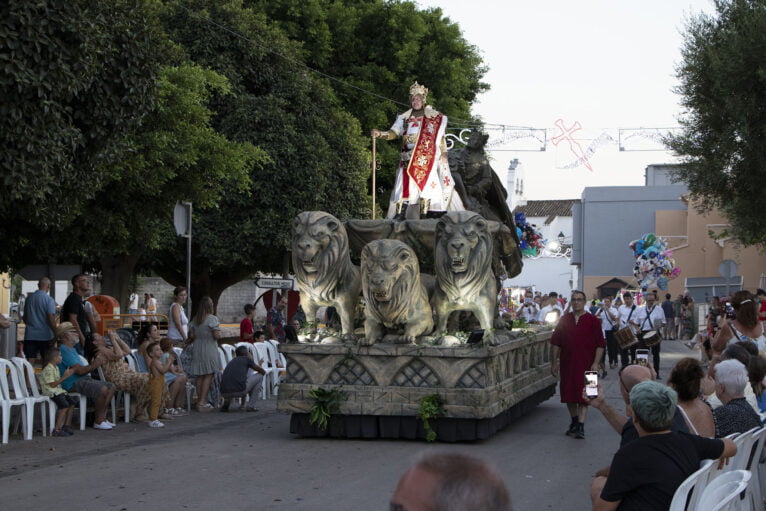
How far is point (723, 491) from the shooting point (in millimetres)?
5102

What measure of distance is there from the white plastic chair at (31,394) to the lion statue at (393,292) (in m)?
4.02

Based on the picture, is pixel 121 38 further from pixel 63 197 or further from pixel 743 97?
pixel 743 97

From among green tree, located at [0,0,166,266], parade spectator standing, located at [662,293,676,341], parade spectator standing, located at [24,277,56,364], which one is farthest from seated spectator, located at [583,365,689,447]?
parade spectator standing, located at [662,293,676,341]

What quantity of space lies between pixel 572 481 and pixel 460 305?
3311 mm

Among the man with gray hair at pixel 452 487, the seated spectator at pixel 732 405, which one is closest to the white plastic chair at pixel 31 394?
the seated spectator at pixel 732 405

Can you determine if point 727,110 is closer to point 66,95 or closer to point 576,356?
point 576,356

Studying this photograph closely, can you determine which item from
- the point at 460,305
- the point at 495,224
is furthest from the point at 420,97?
the point at 460,305

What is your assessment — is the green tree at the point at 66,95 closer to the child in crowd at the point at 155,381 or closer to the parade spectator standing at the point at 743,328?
the child in crowd at the point at 155,381

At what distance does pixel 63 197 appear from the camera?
48.3 feet

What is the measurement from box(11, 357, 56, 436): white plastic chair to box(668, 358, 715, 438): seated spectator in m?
8.23

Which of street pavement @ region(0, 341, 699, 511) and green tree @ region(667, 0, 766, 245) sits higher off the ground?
green tree @ region(667, 0, 766, 245)

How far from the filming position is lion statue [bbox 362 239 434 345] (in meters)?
11.8

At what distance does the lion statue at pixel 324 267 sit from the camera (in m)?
12.6

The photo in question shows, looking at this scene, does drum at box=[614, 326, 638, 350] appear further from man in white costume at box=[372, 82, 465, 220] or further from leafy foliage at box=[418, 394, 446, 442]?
man in white costume at box=[372, 82, 465, 220]
